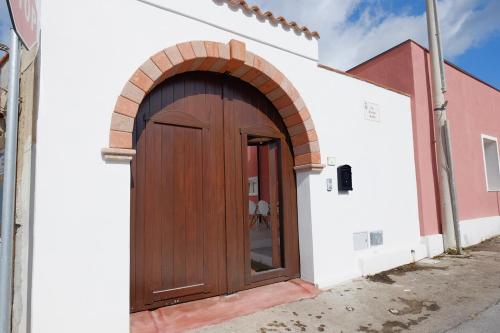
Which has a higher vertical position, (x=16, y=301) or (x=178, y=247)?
(x=178, y=247)

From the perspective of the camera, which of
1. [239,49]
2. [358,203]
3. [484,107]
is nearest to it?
[239,49]

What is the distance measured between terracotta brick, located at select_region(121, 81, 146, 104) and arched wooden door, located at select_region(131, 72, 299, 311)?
13.4 inches

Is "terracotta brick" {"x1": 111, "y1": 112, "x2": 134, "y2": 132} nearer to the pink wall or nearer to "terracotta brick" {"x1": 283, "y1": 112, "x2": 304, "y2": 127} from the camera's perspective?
"terracotta brick" {"x1": 283, "y1": 112, "x2": 304, "y2": 127}

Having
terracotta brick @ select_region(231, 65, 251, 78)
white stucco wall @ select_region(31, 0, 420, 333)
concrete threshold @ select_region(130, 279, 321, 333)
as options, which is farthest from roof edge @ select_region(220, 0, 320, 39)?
concrete threshold @ select_region(130, 279, 321, 333)

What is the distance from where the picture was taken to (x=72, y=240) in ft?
8.84

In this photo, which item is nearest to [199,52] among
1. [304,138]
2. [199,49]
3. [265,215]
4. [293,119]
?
[199,49]

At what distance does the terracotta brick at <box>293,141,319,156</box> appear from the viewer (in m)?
4.43

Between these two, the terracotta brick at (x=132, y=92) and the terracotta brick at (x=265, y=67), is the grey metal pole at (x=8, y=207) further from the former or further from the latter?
the terracotta brick at (x=265, y=67)

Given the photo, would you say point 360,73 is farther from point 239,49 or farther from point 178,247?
point 178,247

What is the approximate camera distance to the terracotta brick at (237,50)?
3826 mm

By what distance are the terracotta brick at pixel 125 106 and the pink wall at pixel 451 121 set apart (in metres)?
5.44

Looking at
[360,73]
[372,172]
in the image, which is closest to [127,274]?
[372,172]

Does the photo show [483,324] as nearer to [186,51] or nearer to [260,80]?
[260,80]

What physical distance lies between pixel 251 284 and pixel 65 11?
3.63m
